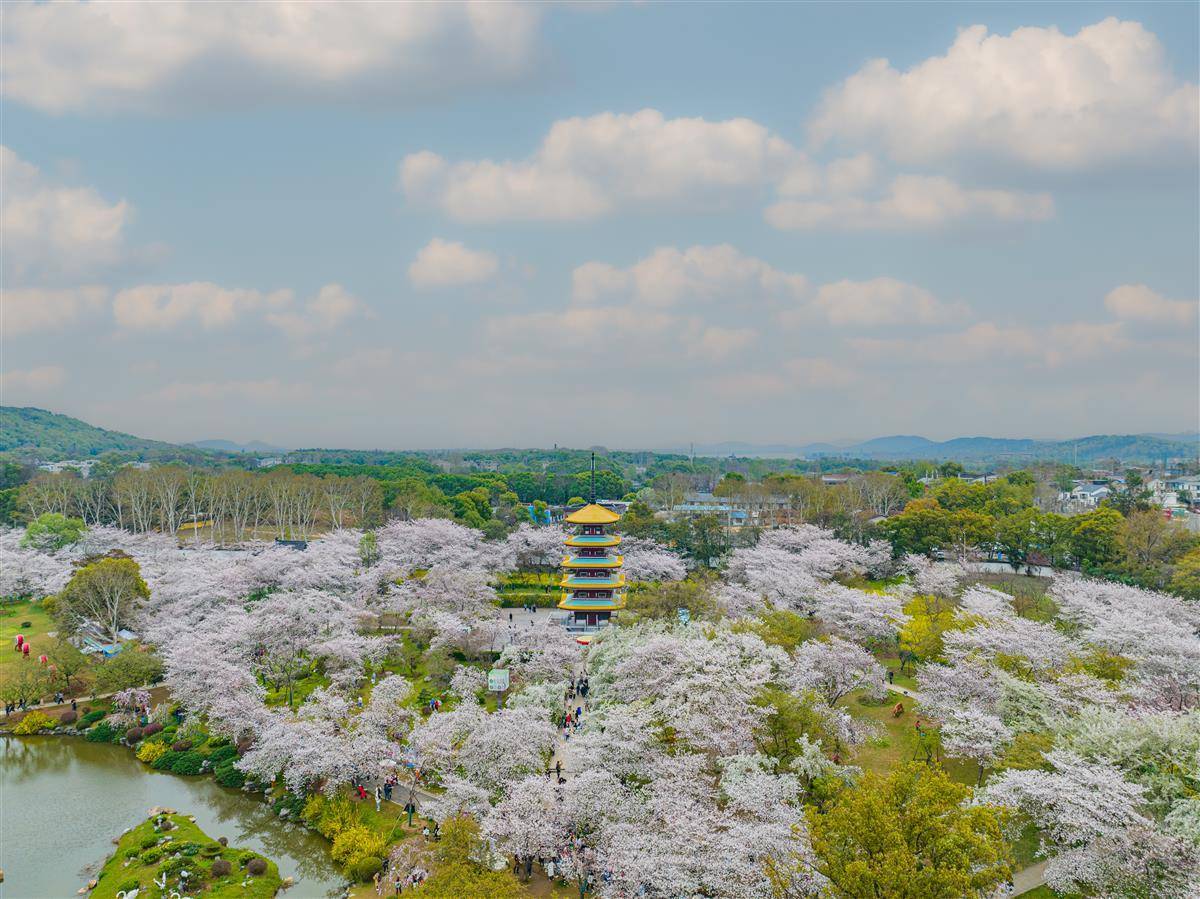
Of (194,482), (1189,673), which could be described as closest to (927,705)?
(1189,673)

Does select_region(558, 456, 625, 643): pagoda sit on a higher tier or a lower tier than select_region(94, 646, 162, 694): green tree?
higher

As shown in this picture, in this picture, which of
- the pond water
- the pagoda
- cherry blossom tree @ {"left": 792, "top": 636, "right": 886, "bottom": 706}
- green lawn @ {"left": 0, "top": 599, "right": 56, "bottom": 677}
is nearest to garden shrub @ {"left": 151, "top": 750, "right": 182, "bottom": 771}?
the pond water

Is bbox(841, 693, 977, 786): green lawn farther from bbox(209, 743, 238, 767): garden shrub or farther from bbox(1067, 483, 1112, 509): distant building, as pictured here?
bbox(1067, 483, 1112, 509): distant building

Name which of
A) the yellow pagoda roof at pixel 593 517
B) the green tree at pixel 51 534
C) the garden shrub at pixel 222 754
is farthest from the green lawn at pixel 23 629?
the yellow pagoda roof at pixel 593 517

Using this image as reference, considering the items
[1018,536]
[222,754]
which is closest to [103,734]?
[222,754]

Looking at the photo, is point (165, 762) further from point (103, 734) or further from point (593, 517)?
point (593, 517)
